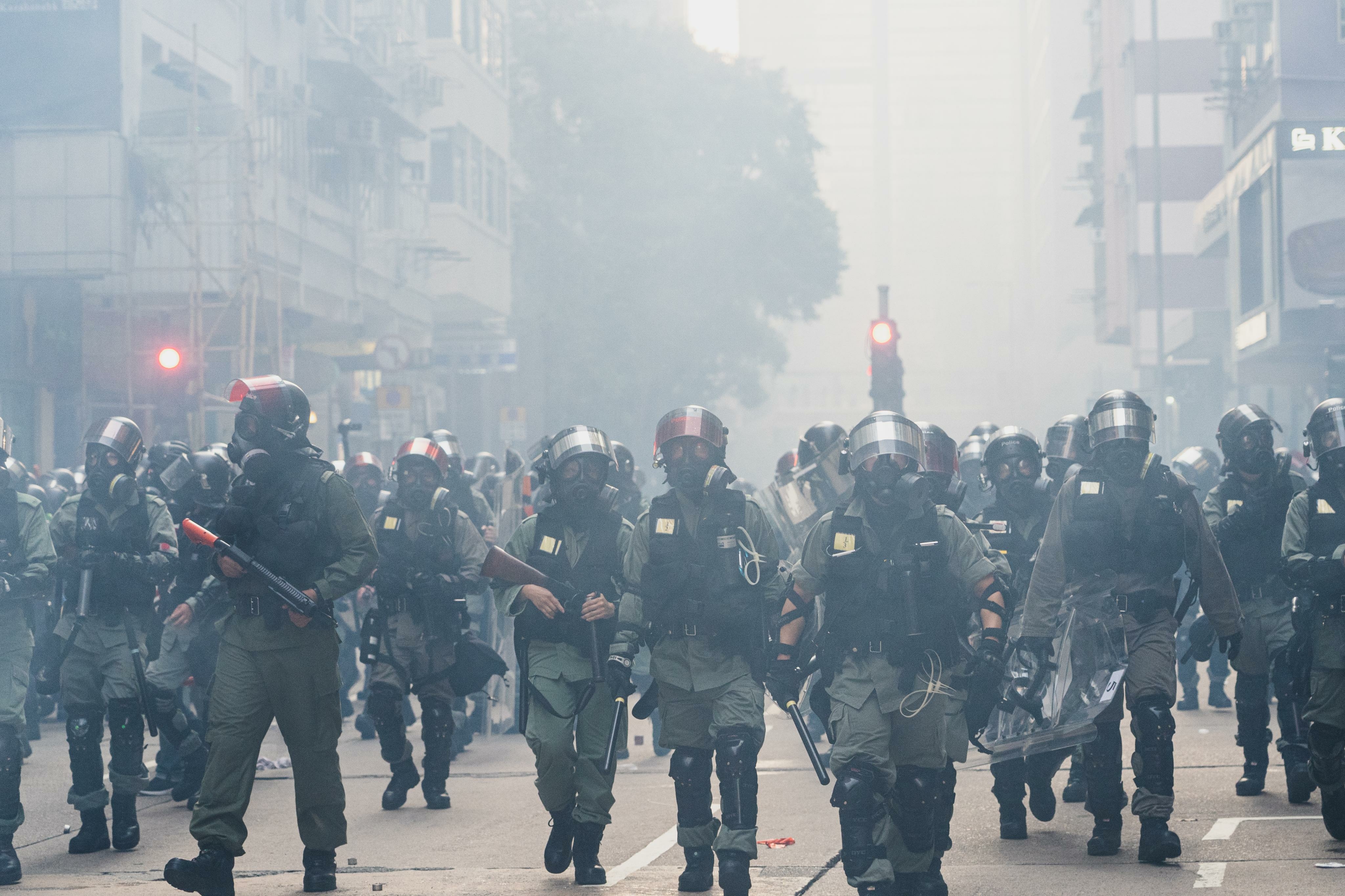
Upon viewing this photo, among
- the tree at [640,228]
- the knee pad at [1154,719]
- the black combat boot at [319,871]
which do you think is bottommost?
the black combat boot at [319,871]

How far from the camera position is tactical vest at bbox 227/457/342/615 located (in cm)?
686

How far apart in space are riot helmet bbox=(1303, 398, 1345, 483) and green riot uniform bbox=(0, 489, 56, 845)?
613cm

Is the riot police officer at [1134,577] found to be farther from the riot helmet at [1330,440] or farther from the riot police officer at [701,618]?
the riot police officer at [701,618]

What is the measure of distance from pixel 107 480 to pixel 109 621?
78 centimetres

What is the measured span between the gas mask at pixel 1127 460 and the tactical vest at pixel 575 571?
2304mm

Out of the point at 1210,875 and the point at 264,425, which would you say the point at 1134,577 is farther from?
the point at 264,425

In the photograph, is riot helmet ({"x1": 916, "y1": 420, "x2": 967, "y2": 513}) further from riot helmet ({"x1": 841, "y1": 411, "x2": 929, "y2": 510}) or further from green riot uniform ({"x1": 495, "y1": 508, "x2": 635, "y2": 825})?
green riot uniform ({"x1": 495, "y1": 508, "x2": 635, "y2": 825})

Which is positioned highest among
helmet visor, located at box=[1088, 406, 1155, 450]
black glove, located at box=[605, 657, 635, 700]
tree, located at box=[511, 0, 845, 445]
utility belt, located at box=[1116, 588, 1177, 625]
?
tree, located at box=[511, 0, 845, 445]

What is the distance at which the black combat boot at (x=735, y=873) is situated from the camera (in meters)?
6.68

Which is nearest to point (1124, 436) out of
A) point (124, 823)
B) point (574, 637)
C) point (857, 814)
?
point (857, 814)

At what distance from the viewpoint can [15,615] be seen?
8023 mm

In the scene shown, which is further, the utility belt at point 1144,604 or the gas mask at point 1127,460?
the gas mask at point 1127,460

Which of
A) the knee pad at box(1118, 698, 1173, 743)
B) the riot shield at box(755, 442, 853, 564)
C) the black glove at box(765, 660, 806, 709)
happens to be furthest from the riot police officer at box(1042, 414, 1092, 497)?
the black glove at box(765, 660, 806, 709)

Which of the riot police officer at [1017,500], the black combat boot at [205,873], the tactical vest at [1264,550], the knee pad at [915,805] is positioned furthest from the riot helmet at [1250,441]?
the black combat boot at [205,873]
